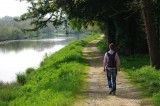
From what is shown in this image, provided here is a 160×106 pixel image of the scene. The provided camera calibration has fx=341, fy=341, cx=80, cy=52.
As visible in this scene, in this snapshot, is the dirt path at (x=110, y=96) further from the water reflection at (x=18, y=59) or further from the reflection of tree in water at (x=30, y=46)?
the reflection of tree in water at (x=30, y=46)

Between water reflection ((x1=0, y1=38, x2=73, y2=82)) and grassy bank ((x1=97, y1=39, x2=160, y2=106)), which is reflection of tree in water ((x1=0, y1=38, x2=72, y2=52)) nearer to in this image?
water reflection ((x1=0, y1=38, x2=73, y2=82))

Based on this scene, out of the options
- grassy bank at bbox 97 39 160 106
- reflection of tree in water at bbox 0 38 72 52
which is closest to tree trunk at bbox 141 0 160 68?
grassy bank at bbox 97 39 160 106

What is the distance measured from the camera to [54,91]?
15031 mm

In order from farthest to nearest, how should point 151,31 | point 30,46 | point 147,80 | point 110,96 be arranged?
point 30,46, point 151,31, point 147,80, point 110,96

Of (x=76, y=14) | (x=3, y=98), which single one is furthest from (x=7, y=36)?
(x=3, y=98)

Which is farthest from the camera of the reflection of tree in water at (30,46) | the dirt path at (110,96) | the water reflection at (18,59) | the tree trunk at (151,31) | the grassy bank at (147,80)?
the reflection of tree in water at (30,46)

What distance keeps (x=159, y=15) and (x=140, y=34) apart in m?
4.52

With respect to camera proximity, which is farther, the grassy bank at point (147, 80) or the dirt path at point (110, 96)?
the grassy bank at point (147, 80)

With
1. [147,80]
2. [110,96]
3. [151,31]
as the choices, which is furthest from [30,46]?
[110,96]

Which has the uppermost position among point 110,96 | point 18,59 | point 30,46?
point 110,96

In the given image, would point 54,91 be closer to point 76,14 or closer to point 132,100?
point 132,100

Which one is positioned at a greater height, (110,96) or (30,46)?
(110,96)

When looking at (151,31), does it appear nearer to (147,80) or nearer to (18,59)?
(147,80)

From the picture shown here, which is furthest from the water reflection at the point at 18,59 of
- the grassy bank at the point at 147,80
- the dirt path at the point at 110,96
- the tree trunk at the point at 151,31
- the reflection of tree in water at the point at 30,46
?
the dirt path at the point at 110,96
